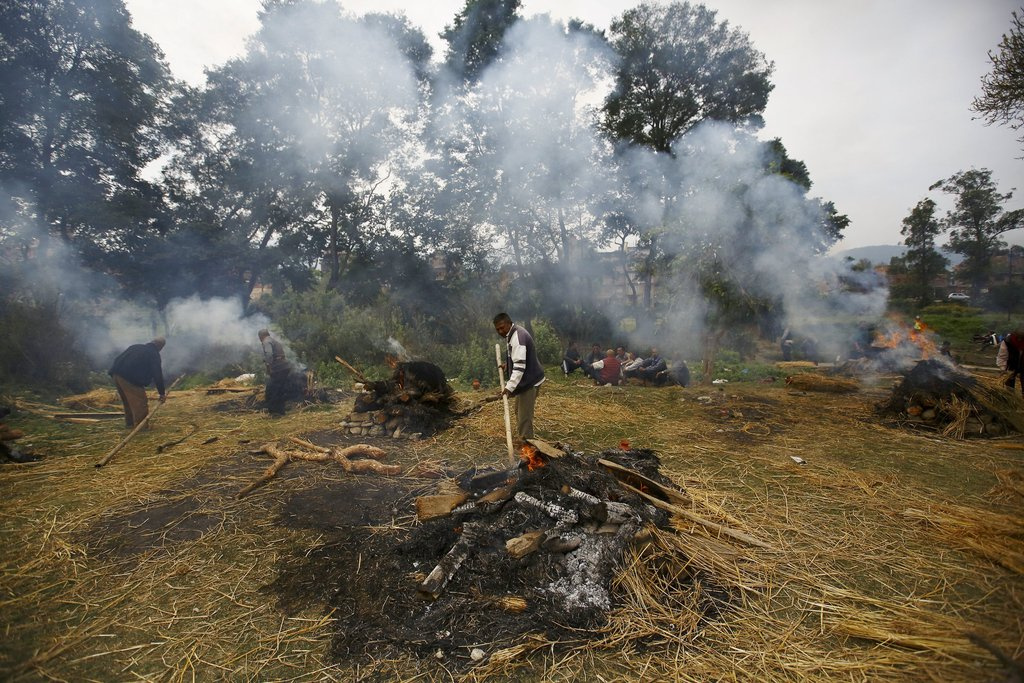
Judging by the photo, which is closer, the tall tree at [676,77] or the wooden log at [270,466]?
the wooden log at [270,466]

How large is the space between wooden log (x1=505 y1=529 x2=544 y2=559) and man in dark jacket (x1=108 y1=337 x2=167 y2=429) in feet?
21.9

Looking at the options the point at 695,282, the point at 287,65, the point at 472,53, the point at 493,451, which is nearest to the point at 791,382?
the point at 695,282

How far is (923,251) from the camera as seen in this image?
64.5ft

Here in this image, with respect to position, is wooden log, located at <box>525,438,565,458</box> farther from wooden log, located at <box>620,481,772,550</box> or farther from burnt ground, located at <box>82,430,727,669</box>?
wooden log, located at <box>620,481,772,550</box>

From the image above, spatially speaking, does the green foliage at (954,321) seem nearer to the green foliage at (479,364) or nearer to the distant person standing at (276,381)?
the green foliage at (479,364)

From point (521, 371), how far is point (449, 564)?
2.64 meters

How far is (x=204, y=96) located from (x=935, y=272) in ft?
105

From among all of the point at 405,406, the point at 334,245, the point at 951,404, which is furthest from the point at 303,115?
the point at 951,404

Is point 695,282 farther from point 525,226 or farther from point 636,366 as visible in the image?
point 525,226

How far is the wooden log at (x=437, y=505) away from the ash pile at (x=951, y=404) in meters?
7.17

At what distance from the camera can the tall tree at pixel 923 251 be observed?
1911 centimetres

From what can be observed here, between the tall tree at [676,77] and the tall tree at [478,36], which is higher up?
the tall tree at [478,36]

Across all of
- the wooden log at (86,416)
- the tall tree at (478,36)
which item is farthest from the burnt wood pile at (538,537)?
the tall tree at (478,36)

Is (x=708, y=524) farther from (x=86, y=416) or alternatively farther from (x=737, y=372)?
(x=737, y=372)
